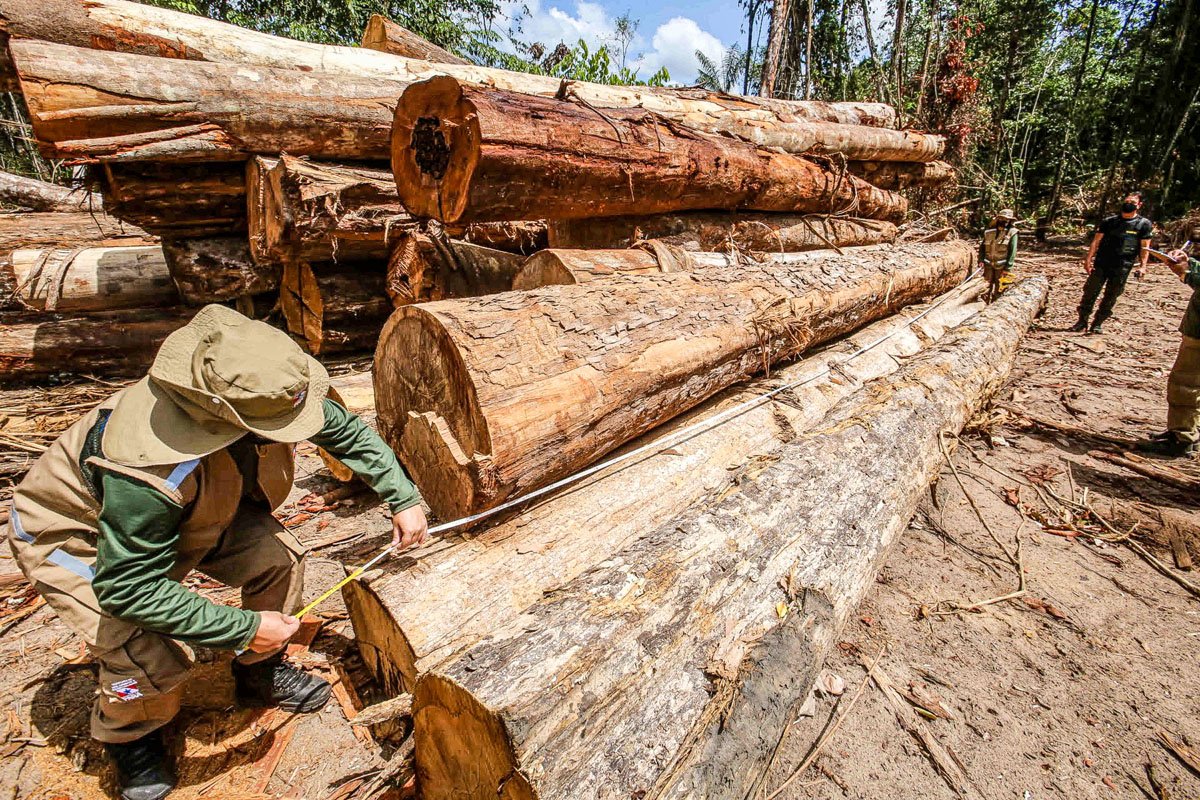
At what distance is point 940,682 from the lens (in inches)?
93.4

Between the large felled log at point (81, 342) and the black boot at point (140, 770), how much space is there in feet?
13.7

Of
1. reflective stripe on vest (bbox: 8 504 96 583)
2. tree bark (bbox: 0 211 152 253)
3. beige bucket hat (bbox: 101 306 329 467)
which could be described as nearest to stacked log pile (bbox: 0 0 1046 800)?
beige bucket hat (bbox: 101 306 329 467)

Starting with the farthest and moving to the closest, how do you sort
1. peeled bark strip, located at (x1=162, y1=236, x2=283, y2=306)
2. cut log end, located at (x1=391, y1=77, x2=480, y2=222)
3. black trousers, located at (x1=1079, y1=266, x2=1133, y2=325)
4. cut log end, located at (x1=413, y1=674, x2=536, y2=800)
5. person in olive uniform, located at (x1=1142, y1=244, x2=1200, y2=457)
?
black trousers, located at (x1=1079, y1=266, x2=1133, y2=325) → peeled bark strip, located at (x1=162, y1=236, x2=283, y2=306) → person in olive uniform, located at (x1=1142, y1=244, x2=1200, y2=457) → cut log end, located at (x1=391, y1=77, x2=480, y2=222) → cut log end, located at (x1=413, y1=674, x2=536, y2=800)

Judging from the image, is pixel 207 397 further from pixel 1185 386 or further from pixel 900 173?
pixel 900 173

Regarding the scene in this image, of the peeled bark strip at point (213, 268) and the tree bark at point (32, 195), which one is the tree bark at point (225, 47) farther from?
the tree bark at point (32, 195)

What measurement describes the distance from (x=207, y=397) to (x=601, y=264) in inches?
85.2

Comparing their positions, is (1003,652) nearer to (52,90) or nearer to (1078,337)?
(52,90)

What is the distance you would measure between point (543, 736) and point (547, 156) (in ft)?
9.46

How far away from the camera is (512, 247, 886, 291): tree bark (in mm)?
→ 3045

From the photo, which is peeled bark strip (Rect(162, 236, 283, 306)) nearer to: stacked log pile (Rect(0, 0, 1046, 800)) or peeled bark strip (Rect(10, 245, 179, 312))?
stacked log pile (Rect(0, 0, 1046, 800))

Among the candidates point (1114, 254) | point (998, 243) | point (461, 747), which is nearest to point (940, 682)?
point (461, 747)

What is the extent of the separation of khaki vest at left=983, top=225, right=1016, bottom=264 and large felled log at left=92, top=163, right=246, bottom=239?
30.3 ft

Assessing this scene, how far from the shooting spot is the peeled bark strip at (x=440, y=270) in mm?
4078

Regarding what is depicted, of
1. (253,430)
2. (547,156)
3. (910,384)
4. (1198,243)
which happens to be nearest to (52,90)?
(547,156)
